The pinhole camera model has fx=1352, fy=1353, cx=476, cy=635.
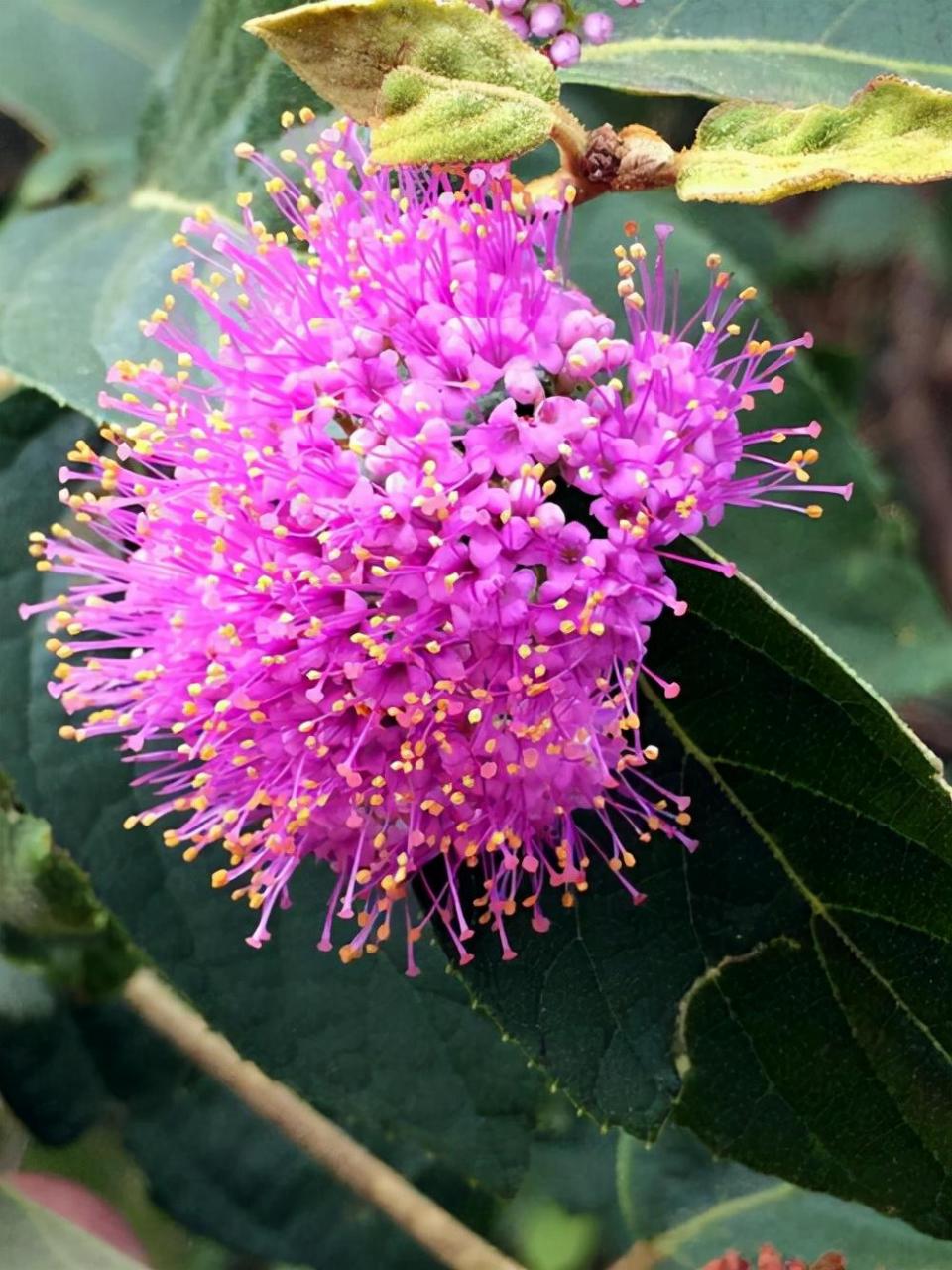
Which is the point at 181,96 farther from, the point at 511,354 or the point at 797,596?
the point at 797,596

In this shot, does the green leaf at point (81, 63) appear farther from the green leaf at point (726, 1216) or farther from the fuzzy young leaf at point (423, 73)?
the green leaf at point (726, 1216)

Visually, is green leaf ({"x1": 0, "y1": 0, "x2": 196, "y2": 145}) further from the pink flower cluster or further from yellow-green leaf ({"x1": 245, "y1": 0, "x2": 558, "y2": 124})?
yellow-green leaf ({"x1": 245, "y1": 0, "x2": 558, "y2": 124})

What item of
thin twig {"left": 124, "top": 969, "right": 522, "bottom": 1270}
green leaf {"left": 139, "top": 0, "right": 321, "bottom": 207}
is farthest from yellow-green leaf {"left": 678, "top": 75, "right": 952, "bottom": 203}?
thin twig {"left": 124, "top": 969, "right": 522, "bottom": 1270}

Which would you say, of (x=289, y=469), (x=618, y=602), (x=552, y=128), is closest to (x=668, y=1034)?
(x=618, y=602)

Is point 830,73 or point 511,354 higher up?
point 830,73

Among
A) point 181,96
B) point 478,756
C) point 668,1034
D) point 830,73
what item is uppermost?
point 830,73

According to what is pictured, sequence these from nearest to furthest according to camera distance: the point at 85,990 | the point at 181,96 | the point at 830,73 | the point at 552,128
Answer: the point at 552,128, the point at 830,73, the point at 181,96, the point at 85,990

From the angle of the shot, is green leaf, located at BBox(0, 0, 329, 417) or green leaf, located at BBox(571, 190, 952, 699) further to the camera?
green leaf, located at BBox(571, 190, 952, 699)

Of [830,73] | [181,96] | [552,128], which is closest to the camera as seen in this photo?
[552,128]
